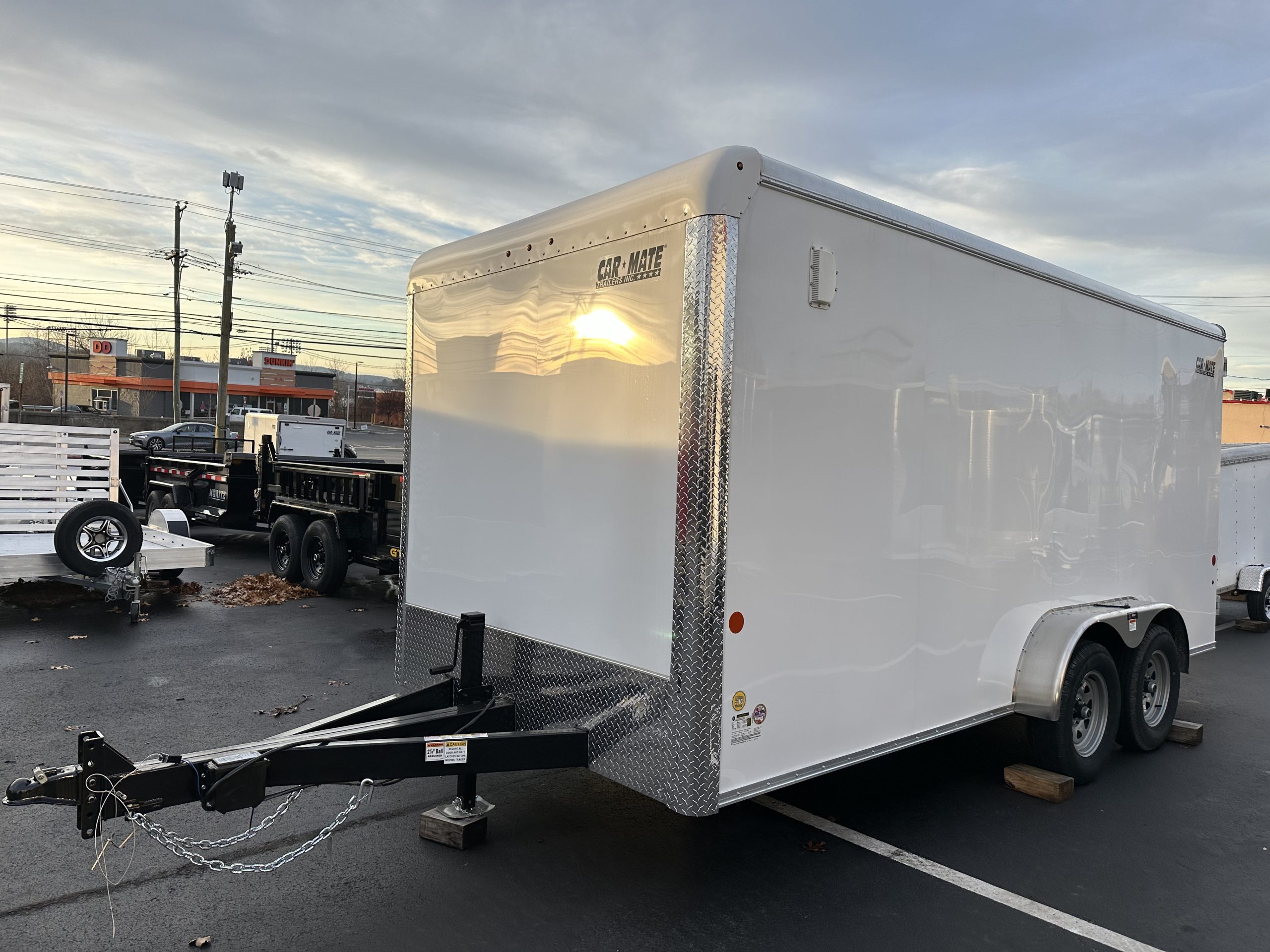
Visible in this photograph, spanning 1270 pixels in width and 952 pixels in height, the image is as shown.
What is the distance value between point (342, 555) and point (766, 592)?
26.7ft

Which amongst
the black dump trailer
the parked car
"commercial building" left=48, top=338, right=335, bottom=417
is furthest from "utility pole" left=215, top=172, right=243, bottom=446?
"commercial building" left=48, top=338, right=335, bottom=417

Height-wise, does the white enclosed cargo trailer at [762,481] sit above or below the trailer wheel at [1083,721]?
above

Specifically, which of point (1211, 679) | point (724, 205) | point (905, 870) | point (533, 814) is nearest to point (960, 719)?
point (905, 870)

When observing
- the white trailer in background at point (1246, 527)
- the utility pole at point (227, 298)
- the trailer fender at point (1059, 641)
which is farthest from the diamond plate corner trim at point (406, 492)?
the utility pole at point (227, 298)

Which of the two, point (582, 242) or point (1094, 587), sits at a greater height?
point (582, 242)

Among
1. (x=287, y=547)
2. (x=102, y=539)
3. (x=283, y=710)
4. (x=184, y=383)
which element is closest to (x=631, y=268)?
(x=283, y=710)

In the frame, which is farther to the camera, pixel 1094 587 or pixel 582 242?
pixel 1094 587

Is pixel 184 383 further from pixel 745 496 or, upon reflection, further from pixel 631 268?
pixel 745 496

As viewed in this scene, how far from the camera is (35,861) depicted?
407cm

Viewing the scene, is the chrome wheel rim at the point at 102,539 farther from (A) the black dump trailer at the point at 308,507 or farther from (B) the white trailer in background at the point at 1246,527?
(B) the white trailer in background at the point at 1246,527

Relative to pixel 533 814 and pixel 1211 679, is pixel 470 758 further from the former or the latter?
pixel 1211 679

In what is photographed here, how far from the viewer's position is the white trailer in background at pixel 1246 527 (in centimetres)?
1172

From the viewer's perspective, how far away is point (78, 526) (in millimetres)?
9180

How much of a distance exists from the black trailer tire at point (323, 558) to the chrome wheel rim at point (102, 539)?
208 centimetres
